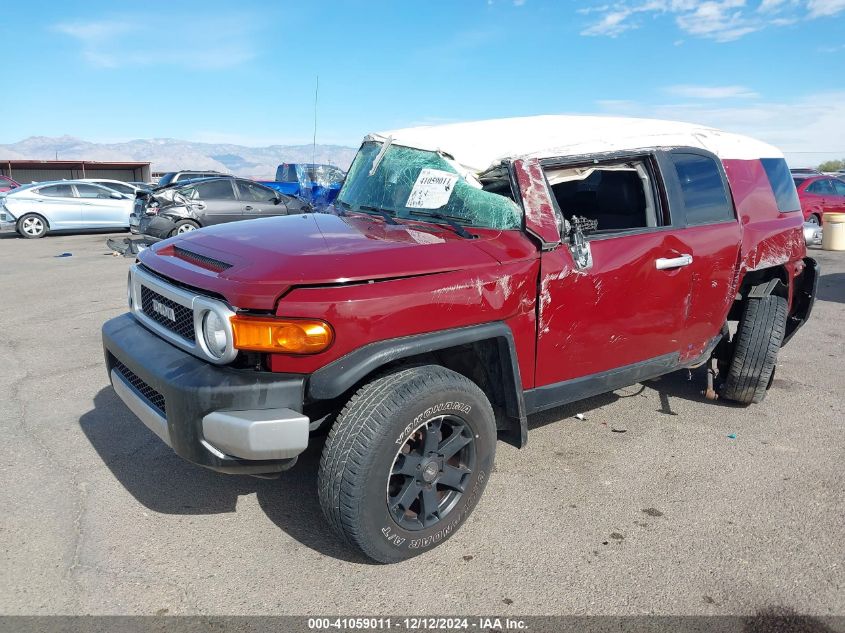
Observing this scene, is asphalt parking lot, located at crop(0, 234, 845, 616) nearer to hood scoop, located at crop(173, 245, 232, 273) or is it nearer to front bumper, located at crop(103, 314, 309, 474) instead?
front bumper, located at crop(103, 314, 309, 474)

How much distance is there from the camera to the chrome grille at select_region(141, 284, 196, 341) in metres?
2.79

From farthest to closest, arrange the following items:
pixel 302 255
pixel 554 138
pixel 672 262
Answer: pixel 672 262 < pixel 554 138 < pixel 302 255

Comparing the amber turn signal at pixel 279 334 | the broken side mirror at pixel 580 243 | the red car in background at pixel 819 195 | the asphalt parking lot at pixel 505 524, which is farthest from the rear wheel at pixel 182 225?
the red car in background at pixel 819 195

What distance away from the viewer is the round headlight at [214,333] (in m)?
2.53

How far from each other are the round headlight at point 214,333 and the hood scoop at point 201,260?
10.4 inches

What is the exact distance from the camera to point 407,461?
2.73 meters

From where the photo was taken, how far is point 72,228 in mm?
16469

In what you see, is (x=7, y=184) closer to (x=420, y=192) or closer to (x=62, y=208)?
(x=62, y=208)

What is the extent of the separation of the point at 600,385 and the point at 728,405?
172 centimetres

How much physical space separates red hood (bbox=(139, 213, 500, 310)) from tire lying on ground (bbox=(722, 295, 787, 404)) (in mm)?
2341

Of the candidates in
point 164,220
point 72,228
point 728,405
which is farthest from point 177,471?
point 72,228

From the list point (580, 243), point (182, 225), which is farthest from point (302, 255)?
point (182, 225)

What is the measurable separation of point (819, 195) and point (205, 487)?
662 inches

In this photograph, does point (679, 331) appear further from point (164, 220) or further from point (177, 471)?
point (164, 220)
